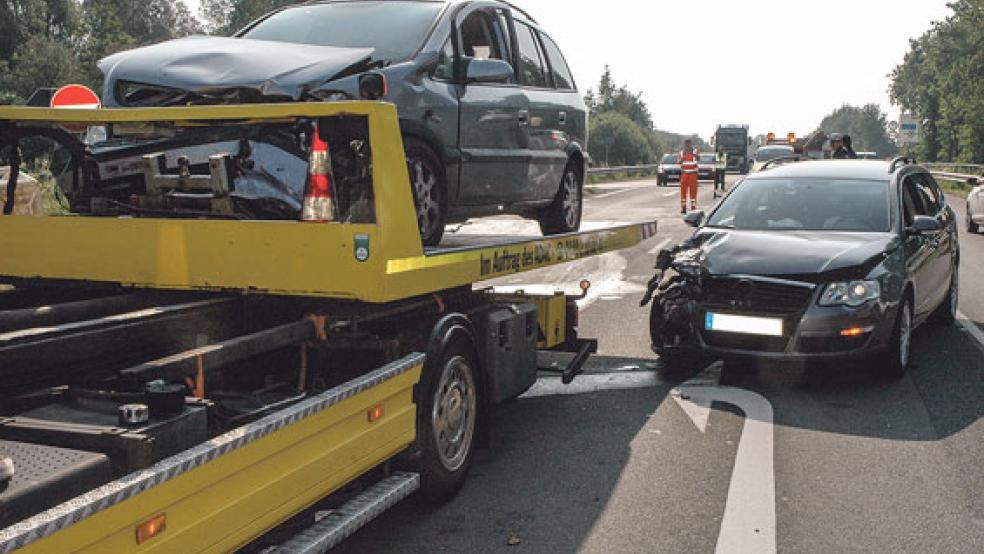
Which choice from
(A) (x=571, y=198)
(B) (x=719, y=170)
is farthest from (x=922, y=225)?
(B) (x=719, y=170)

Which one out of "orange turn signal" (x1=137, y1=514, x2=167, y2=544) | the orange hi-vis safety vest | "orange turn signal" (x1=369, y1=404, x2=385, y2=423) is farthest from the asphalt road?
the orange hi-vis safety vest

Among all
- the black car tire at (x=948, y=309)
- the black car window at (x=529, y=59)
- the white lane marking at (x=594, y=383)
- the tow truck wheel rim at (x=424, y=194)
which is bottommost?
the white lane marking at (x=594, y=383)

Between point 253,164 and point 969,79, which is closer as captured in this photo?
point 253,164

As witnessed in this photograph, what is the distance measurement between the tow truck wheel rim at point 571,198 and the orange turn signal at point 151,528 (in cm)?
600

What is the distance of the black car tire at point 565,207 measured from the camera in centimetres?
814

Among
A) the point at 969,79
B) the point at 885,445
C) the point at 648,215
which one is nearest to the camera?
the point at 885,445

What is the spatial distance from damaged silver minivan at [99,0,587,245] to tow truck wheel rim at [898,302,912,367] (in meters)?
2.72

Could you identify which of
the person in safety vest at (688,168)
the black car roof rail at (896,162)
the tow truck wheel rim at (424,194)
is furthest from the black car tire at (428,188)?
the person in safety vest at (688,168)

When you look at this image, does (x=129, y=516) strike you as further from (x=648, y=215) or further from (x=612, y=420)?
(x=648, y=215)

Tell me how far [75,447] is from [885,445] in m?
4.43

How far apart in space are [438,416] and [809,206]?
4.72 m

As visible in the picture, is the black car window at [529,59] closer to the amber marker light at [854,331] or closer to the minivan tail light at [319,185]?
the amber marker light at [854,331]

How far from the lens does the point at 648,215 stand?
23.2m

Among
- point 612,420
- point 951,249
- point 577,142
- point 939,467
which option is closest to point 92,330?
point 612,420
